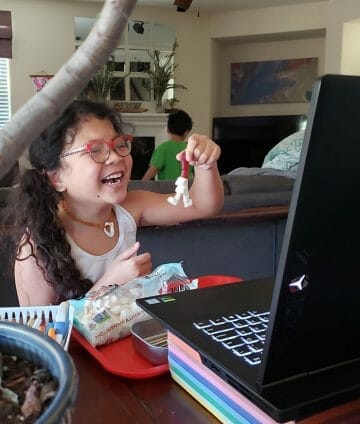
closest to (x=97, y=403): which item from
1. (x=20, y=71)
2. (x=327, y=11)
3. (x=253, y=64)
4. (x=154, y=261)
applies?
(x=154, y=261)

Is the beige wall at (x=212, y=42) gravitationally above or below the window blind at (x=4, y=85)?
above

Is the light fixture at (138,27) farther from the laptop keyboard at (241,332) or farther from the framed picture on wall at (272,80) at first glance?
the laptop keyboard at (241,332)

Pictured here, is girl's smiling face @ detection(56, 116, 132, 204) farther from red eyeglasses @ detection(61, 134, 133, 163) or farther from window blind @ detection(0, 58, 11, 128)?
window blind @ detection(0, 58, 11, 128)

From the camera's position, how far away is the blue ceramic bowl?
279mm

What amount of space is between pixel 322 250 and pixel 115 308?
372mm

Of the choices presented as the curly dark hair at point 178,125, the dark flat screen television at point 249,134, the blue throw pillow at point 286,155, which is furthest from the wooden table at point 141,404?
the dark flat screen television at point 249,134

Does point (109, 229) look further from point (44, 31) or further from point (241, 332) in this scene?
point (44, 31)

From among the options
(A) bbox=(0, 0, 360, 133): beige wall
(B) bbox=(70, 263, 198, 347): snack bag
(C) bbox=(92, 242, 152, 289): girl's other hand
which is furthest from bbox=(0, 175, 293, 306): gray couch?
(A) bbox=(0, 0, 360, 133): beige wall

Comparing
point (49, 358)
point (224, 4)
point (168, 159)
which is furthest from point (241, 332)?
point (224, 4)

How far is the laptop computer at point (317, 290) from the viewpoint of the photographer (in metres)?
0.37

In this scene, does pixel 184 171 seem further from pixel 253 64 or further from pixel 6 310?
pixel 253 64

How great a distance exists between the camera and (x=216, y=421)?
0.51m

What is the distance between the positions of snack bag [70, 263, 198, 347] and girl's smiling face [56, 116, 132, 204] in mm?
396

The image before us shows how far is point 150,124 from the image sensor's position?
609cm
